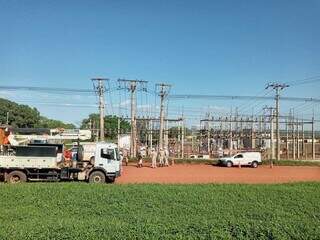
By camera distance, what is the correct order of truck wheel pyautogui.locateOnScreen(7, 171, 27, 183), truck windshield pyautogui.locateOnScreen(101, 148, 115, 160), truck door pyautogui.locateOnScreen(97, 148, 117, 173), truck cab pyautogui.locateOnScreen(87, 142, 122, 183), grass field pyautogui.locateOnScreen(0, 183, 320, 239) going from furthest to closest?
truck windshield pyautogui.locateOnScreen(101, 148, 115, 160) → truck door pyautogui.locateOnScreen(97, 148, 117, 173) → truck cab pyautogui.locateOnScreen(87, 142, 122, 183) → truck wheel pyautogui.locateOnScreen(7, 171, 27, 183) → grass field pyautogui.locateOnScreen(0, 183, 320, 239)

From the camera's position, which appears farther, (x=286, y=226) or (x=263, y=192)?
(x=263, y=192)

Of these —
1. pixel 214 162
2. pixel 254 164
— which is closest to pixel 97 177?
pixel 214 162

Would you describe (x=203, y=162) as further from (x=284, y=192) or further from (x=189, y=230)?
(x=189, y=230)

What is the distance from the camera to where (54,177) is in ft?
91.9

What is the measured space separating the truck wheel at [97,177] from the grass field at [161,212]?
5883mm

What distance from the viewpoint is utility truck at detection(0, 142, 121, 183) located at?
27578 mm

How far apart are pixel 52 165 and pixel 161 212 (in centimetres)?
1199

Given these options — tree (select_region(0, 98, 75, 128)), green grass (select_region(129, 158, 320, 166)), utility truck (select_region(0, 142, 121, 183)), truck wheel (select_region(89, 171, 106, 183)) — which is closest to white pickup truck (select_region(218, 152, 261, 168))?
green grass (select_region(129, 158, 320, 166))

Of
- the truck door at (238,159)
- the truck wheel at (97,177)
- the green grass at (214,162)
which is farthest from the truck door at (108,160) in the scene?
the truck door at (238,159)

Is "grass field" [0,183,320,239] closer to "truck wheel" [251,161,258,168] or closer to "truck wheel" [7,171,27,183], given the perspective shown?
"truck wheel" [7,171,27,183]

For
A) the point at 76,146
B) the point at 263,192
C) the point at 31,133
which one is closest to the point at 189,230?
the point at 263,192

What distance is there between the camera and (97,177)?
28.6 metres

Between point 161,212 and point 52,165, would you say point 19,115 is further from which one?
point 161,212

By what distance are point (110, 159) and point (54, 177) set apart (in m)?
3.42
